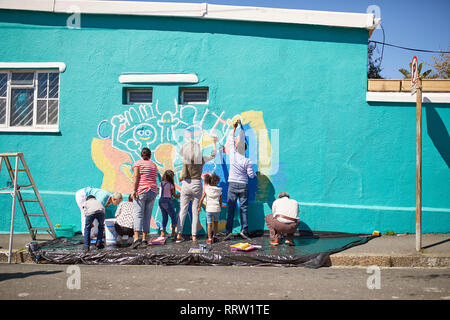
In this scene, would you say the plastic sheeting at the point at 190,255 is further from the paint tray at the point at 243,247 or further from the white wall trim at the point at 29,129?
the white wall trim at the point at 29,129

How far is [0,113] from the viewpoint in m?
8.17

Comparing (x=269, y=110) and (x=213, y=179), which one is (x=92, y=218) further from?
(x=269, y=110)

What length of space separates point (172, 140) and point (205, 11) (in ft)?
8.98

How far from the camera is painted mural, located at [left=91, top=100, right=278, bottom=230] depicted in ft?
25.0

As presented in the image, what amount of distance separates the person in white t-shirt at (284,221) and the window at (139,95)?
3.62 metres

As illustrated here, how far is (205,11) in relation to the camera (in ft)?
25.1

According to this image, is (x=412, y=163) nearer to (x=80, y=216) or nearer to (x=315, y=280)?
(x=315, y=280)

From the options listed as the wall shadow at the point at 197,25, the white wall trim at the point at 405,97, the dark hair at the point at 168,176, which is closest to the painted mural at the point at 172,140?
the dark hair at the point at 168,176

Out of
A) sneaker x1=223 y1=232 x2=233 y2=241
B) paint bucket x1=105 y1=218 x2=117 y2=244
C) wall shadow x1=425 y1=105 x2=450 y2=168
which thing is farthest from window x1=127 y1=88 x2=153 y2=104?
wall shadow x1=425 y1=105 x2=450 y2=168

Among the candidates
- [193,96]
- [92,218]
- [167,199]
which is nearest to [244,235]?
[167,199]

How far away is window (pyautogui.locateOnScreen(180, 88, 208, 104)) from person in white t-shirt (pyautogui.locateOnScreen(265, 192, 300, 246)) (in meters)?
2.82

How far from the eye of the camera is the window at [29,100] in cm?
805
